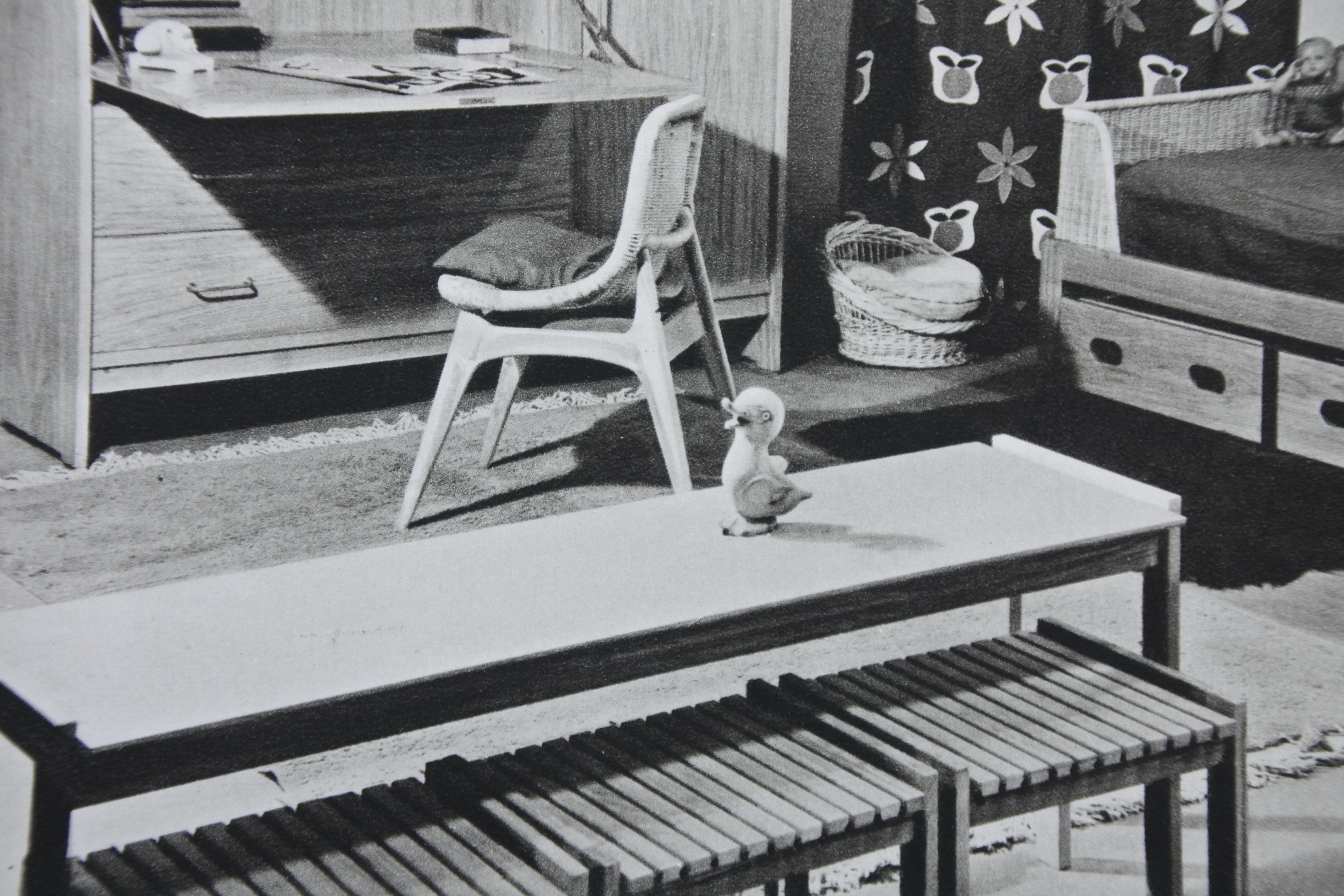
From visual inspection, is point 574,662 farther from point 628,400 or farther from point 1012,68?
point 1012,68

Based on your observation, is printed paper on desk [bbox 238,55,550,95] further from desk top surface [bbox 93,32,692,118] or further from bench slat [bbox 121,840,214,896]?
bench slat [bbox 121,840,214,896]

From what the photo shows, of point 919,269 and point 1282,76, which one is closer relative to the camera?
point 1282,76

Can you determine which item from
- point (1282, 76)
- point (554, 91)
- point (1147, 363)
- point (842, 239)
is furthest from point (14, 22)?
point (1282, 76)

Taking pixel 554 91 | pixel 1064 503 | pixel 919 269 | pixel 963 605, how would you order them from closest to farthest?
pixel 963 605
pixel 1064 503
pixel 554 91
pixel 919 269

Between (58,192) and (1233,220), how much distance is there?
2.32 m

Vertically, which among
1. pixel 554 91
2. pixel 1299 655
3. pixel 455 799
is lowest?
pixel 1299 655

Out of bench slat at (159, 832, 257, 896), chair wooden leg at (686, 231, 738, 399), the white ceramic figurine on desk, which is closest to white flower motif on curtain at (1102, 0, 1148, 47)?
chair wooden leg at (686, 231, 738, 399)

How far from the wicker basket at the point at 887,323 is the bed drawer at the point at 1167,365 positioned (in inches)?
26.5

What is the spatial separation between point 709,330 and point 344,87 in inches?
34.6

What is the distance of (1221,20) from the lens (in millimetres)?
3912

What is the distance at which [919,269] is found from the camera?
156 inches

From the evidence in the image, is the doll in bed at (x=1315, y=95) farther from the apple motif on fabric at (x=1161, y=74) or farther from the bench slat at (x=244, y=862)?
the bench slat at (x=244, y=862)

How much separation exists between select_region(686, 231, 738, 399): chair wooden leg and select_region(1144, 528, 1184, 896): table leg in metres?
1.39

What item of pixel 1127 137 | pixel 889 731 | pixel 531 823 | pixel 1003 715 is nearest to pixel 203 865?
pixel 531 823
